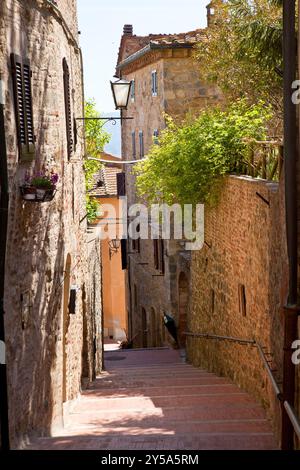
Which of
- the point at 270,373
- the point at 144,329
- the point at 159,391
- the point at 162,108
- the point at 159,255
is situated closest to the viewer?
the point at 270,373

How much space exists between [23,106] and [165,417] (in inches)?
193

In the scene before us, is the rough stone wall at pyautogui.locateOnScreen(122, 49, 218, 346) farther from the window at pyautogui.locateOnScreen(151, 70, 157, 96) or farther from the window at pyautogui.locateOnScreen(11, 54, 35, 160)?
the window at pyautogui.locateOnScreen(11, 54, 35, 160)

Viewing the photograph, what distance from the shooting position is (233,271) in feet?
44.5

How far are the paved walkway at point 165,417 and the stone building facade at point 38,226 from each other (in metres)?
0.50

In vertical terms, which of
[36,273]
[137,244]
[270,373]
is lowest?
[270,373]

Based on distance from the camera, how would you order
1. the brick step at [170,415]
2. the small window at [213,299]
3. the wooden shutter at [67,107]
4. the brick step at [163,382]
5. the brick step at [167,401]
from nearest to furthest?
the brick step at [170,415] < the brick step at [167,401] < the wooden shutter at [67,107] < the brick step at [163,382] < the small window at [213,299]

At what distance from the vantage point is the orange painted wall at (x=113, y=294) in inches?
1464

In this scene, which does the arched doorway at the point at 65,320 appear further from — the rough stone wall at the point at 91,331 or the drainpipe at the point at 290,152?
the drainpipe at the point at 290,152

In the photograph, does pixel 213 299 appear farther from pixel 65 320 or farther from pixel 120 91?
pixel 120 91

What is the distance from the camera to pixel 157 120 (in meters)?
24.1

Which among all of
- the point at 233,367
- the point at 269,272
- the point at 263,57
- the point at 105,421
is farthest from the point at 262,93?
the point at 105,421

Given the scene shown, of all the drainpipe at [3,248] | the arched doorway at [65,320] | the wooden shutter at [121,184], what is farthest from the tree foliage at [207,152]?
the wooden shutter at [121,184]

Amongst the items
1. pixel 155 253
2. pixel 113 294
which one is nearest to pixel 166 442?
pixel 155 253
